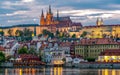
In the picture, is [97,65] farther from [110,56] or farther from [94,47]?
[94,47]

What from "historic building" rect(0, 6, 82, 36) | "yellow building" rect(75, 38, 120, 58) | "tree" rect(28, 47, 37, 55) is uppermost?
"yellow building" rect(75, 38, 120, 58)

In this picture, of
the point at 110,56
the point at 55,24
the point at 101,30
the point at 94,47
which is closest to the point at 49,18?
the point at 55,24

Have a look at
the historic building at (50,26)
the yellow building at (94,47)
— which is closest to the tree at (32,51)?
the yellow building at (94,47)

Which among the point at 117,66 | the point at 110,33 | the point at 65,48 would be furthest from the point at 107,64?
the point at 110,33

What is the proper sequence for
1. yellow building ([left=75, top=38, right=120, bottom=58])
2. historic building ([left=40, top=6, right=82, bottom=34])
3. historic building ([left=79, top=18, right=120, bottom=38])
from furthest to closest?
historic building ([left=40, top=6, right=82, bottom=34]) → historic building ([left=79, top=18, right=120, bottom=38]) → yellow building ([left=75, top=38, right=120, bottom=58])

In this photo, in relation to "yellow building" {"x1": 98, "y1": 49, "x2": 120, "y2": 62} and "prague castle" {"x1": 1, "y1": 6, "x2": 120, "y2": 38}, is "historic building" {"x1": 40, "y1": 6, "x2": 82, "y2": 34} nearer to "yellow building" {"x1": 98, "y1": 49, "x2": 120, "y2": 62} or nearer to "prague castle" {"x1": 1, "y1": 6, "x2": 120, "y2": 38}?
"prague castle" {"x1": 1, "y1": 6, "x2": 120, "y2": 38}

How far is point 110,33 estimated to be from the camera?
13888cm

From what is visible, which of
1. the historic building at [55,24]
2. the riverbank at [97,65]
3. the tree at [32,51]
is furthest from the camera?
the historic building at [55,24]

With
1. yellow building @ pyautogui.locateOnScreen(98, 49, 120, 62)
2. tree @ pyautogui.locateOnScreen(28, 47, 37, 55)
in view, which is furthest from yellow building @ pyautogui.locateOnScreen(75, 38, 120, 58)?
yellow building @ pyautogui.locateOnScreen(98, 49, 120, 62)

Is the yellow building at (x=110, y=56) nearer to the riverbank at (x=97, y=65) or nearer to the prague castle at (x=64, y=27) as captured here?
the riverbank at (x=97, y=65)

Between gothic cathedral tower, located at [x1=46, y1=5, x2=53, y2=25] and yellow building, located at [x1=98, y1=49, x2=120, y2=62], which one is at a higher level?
yellow building, located at [x1=98, y1=49, x2=120, y2=62]

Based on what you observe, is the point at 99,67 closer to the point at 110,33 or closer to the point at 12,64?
the point at 12,64

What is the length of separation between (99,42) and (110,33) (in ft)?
191

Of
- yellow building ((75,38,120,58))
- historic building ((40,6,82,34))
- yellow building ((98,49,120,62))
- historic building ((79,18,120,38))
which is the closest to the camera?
yellow building ((98,49,120,62))
